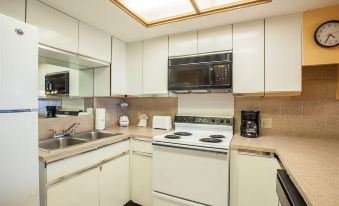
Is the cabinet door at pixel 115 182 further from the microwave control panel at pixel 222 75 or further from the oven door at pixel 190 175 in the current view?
the microwave control panel at pixel 222 75

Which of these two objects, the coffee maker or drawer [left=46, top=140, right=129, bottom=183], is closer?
drawer [left=46, top=140, right=129, bottom=183]

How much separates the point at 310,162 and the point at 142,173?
1.57m

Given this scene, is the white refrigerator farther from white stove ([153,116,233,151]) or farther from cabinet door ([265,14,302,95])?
cabinet door ([265,14,302,95])

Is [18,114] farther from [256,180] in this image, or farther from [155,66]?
[256,180]

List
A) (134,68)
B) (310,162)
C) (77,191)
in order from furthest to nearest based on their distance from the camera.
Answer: (134,68) < (77,191) < (310,162)

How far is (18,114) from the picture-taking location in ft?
3.50

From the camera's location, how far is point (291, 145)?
1.60 m

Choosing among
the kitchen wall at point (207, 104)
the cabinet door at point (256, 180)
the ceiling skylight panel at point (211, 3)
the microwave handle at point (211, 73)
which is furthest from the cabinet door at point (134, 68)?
the cabinet door at point (256, 180)

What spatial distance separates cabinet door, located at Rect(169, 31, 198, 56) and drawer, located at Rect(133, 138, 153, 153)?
1089 millimetres

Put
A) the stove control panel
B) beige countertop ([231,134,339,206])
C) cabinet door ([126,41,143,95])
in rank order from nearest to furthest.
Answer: beige countertop ([231,134,339,206]), the stove control panel, cabinet door ([126,41,143,95])

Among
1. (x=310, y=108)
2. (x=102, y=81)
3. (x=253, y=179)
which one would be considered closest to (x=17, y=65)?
(x=102, y=81)

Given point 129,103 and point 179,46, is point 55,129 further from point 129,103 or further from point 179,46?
point 179,46

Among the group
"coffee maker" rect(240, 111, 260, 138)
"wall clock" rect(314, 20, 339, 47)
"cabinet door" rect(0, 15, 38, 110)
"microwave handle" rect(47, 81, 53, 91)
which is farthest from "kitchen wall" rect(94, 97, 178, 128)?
"wall clock" rect(314, 20, 339, 47)

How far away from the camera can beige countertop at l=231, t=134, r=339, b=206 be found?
2.58 ft
